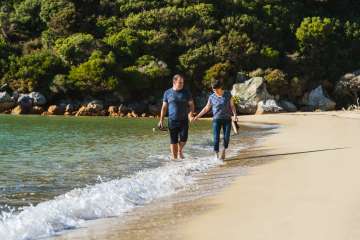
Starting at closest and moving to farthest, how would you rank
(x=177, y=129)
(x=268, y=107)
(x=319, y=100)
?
(x=177, y=129) < (x=268, y=107) < (x=319, y=100)

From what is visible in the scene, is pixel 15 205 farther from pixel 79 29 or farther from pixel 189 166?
pixel 79 29

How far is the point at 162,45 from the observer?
46125mm

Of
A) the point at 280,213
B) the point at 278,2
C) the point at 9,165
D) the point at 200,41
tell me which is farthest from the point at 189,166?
the point at 278,2

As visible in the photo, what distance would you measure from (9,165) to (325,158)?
19.6 ft

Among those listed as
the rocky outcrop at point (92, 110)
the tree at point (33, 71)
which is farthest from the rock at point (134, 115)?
the tree at point (33, 71)

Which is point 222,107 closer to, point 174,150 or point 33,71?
point 174,150

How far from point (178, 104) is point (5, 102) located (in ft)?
103

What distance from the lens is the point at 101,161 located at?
10711 mm

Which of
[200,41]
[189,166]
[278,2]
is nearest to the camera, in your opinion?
[189,166]

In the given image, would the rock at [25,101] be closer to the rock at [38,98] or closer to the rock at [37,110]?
the rock at [38,98]

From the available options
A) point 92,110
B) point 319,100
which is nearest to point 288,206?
point 92,110

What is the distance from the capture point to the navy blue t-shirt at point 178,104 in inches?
411

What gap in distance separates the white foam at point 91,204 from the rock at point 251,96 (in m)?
33.1

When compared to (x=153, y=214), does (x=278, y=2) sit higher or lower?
higher
